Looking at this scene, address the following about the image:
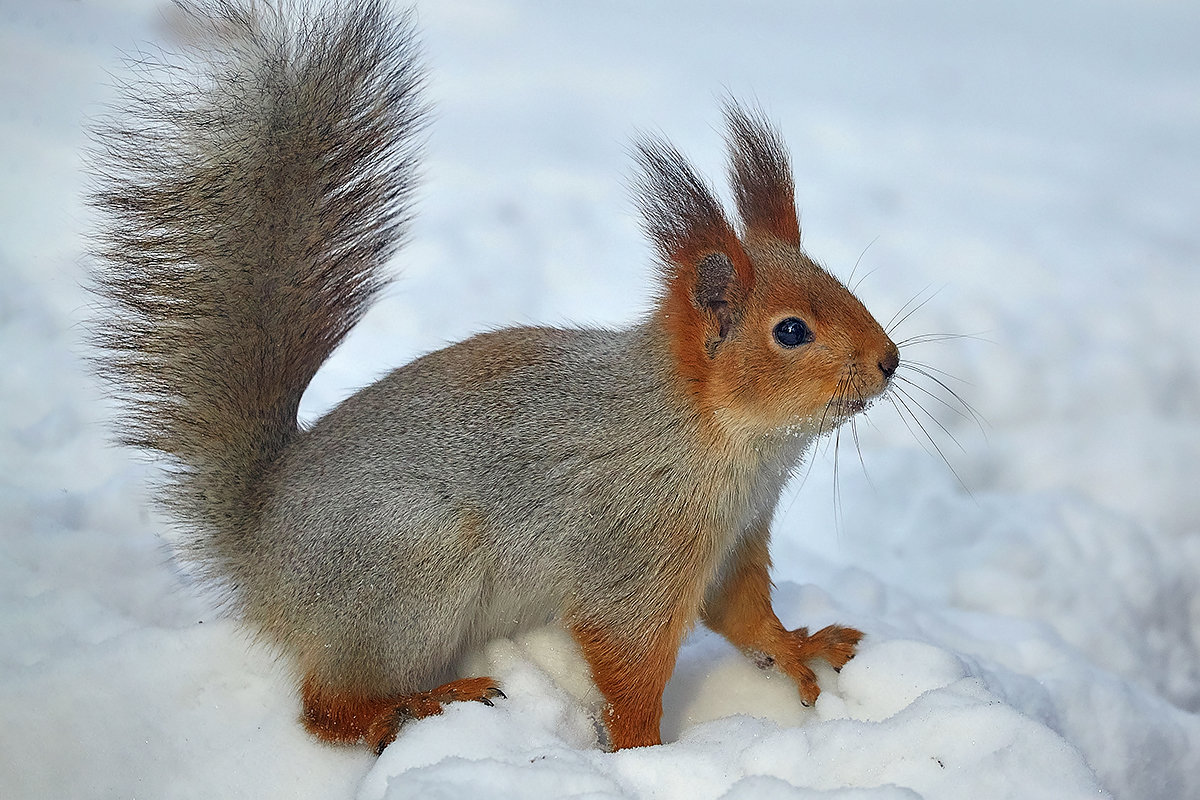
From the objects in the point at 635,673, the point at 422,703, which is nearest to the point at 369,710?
the point at 422,703

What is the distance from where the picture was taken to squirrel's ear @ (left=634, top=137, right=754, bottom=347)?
1845 mm

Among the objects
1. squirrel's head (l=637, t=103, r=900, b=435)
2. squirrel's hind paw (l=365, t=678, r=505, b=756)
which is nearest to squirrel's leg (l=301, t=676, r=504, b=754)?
squirrel's hind paw (l=365, t=678, r=505, b=756)

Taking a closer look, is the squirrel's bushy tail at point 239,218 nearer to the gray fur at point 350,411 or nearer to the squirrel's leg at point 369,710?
the gray fur at point 350,411

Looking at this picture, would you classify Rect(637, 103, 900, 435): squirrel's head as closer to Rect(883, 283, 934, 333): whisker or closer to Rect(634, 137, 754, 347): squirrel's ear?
Rect(634, 137, 754, 347): squirrel's ear

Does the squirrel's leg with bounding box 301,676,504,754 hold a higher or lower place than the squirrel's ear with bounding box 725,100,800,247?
lower

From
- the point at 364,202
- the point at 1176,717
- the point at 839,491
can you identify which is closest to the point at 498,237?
the point at 839,491

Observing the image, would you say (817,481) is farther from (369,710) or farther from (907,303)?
(369,710)

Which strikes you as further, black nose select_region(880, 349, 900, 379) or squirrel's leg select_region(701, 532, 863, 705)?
squirrel's leg select_region(701, 532, 863, 705)

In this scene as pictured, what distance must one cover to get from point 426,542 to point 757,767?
26.0 inches

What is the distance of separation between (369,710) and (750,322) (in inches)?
37.2

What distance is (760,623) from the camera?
2113 millimetres

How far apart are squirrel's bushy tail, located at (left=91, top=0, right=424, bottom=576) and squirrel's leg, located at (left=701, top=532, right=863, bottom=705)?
0.92m

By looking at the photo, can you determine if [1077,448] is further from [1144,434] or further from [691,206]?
[691,206]

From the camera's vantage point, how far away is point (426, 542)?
5.98 feet
